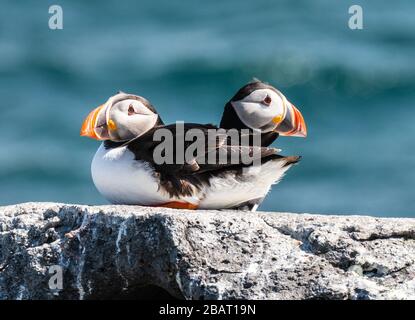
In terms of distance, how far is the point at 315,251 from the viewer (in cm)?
669

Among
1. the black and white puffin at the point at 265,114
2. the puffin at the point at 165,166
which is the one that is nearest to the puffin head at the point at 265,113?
the black and white puffin at the point at 265,114

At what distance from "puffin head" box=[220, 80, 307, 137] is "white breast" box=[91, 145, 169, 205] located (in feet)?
2.61

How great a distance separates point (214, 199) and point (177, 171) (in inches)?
11.2

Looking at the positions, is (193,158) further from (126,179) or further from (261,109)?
(261,109)

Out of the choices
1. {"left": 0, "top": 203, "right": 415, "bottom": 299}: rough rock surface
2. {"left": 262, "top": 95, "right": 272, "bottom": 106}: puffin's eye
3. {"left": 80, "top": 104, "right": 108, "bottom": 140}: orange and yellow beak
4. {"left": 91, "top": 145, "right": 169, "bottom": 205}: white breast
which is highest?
{"left": 262, "top": 95, "right": 272, "bottom": 106}: puffin's eye

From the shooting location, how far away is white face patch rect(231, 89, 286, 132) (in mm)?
7645

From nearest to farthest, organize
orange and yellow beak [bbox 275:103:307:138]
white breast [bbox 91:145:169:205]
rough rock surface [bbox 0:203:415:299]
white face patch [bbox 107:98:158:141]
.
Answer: rough rock surface [bbox 0:203:415:299], white breast [bbox 91:145:169:205], white face patch [bbox 107:98:158:141], orange and yellow beak [bbox 275:103:307:138]

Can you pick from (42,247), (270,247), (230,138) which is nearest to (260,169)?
(230,138)

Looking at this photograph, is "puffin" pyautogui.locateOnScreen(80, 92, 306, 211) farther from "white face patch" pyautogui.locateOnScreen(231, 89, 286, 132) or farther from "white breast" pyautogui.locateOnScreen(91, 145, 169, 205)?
"white face patch" pyautogui.locateOnScreen(231, 89, 286, 132)

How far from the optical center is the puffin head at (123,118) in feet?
24.2

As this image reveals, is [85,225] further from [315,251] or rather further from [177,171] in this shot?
[315,251]

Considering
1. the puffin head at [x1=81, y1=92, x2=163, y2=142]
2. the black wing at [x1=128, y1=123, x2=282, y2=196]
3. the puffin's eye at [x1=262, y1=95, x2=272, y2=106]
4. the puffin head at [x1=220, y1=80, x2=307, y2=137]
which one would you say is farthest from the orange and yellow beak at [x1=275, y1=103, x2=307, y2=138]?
the puffin head at [x1=81, y1=92, x2=163, y2=142]

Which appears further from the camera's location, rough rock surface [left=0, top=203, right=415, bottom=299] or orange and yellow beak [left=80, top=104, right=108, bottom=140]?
orange and yellow beak [left=80, top=104, right=108, bottom=140]
